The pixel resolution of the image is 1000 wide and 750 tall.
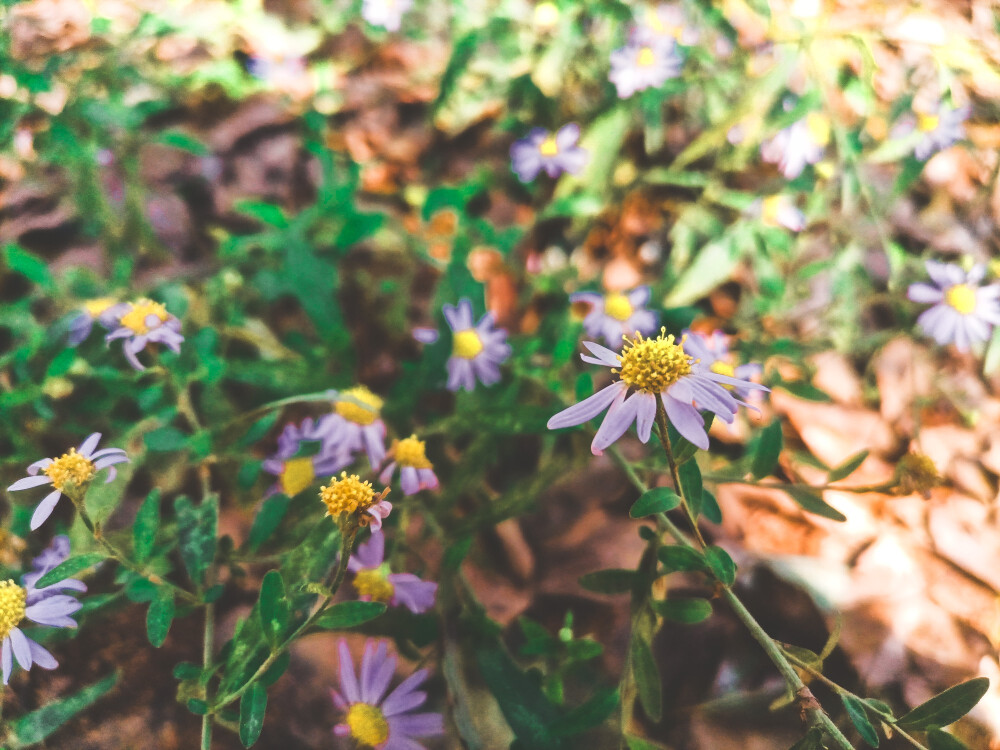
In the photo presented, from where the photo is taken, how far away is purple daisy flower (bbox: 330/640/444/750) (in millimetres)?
690

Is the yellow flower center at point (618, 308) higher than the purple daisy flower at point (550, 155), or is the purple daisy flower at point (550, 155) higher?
the purple daisy flower at point (550, 155)

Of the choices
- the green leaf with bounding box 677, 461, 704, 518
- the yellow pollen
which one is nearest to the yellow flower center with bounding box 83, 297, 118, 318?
the yellow pollen

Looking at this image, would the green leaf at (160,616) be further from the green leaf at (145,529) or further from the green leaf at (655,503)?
the green leaf at (655,503)

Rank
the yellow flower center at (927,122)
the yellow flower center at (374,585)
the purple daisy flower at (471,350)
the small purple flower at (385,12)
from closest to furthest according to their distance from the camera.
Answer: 1. the yellow flower center at (374,585)
2. the purple daisy flower at (471,350)
3. the yellow flower center at (927,122)
4. the small purple flower at (385,12)

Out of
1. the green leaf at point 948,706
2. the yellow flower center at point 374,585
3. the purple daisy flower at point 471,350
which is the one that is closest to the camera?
the green leaf at point 948,706

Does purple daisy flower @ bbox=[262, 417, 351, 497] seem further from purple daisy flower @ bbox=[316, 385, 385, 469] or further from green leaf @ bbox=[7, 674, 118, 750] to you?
green leaf @ bbox=[7, 674, 118, 750]

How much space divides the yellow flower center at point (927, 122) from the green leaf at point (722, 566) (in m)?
1.10

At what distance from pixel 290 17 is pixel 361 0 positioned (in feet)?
0.86

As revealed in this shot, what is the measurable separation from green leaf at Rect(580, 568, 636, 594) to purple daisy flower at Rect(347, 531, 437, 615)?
0.18 m

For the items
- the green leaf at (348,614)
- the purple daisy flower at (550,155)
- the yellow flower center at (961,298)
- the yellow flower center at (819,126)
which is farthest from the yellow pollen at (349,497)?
the yellow flower center at (819,126)

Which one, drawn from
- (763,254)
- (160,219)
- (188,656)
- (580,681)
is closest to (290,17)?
(160,219)

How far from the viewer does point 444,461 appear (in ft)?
3.11

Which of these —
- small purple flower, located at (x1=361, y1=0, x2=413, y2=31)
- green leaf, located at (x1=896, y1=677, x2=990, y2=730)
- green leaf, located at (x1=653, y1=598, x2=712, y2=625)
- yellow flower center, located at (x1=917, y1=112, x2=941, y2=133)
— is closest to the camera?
green leaf, located at (x1=896, y1=677, x2=990, y2=730)

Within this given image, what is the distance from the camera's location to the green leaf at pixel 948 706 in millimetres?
539
